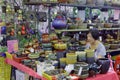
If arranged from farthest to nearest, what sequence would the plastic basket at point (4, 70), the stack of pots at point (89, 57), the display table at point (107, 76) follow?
1. the plastic basket at point (4, 70)
2. the stack of pots at point (89, 57)
3. the display table at point (107, 76)

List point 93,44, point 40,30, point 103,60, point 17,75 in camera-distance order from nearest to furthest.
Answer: point 103,60, point 17,75, point 93,44, point 40,30

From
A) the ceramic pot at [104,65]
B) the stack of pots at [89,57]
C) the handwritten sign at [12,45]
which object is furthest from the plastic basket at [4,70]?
the ceramic pot at [104,65]

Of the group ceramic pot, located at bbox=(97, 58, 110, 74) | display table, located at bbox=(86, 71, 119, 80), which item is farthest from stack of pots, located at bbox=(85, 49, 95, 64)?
display table, located at bbox=(86, 71, 119, 80)

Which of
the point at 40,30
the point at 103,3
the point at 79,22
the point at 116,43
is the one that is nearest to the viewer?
the point at 40,30

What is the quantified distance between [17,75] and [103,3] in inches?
99.7

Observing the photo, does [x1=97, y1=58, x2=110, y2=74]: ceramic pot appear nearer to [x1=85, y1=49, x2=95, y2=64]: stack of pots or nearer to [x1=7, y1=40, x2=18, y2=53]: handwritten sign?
[x1=85, y1=49, x2=95, y2=64]: stack of pots

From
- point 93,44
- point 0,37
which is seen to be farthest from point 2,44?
point 93,44

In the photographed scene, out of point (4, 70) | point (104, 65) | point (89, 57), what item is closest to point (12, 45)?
point (4, 70)

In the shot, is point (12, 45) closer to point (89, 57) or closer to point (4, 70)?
point (4, 70)

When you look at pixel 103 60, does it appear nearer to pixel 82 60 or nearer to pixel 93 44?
pixel 82 60

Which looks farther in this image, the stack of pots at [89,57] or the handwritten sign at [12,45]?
the handwritten sign at [12,45]

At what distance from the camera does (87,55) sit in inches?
102

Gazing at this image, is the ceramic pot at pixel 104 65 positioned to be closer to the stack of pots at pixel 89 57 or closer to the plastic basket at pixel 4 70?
the stack of pots at pixel 89 57

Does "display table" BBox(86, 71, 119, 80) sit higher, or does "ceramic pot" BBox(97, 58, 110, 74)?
"ceramic pot" BBox(97, 58, 110, 74)
